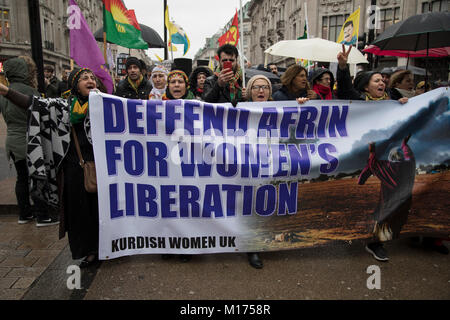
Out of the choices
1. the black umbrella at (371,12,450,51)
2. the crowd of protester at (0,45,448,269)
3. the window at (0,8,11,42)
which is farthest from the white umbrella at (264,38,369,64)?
the window at (0,8,11,42)

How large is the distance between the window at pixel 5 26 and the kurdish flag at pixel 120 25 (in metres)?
30.2

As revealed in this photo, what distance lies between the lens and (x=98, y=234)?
10.6ft

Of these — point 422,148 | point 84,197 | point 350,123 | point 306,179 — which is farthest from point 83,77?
point 422,148

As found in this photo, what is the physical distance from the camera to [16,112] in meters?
4.04

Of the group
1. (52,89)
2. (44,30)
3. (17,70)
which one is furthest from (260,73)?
(44,30)

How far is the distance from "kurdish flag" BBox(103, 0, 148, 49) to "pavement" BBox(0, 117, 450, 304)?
2913 mm

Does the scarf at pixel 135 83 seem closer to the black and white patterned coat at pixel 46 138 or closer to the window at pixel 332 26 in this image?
the black and white patterned coat at pixel 46 138

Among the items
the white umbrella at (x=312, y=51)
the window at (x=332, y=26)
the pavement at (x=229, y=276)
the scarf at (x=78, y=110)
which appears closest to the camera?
the pavement at (x=229, y=276)

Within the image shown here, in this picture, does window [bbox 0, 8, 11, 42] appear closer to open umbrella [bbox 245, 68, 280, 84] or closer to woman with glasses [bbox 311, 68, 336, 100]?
open umbrella [bbox 245, 68, 280, 84]

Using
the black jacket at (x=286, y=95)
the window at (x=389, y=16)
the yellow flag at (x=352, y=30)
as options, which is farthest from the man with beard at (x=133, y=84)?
the window at (x=389, y=16)

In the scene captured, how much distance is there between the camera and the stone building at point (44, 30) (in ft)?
93.5

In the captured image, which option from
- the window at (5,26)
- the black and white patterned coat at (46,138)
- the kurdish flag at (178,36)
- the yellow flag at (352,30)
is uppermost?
the window at (5,26)

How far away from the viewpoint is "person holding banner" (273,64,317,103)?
390 centimetres
